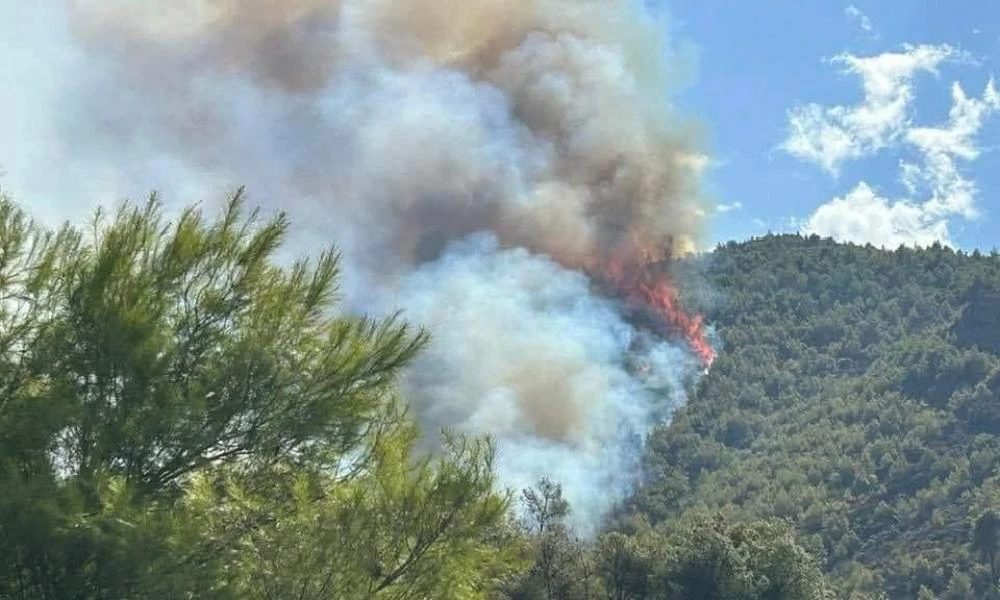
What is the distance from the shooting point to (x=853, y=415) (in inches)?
4818

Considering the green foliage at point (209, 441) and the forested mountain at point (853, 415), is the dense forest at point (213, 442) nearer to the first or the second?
the green foliage at point (209, 441)

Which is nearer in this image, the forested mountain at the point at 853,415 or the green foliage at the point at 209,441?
the green foliage at the point at 209,441

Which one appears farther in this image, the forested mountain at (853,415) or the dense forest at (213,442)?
the forested mountain at (853,415)

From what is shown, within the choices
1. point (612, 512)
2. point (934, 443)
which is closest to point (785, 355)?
point (934, 443)

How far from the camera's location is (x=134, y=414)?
9.34 metres

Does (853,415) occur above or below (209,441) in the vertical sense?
above

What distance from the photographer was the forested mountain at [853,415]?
289ft

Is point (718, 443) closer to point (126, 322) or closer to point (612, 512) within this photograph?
point (612, 512)

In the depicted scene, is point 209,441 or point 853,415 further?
point 853,415

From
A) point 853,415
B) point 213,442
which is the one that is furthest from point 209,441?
point 853,415

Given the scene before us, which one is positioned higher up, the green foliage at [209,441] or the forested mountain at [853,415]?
the forested mountain at [853,415]

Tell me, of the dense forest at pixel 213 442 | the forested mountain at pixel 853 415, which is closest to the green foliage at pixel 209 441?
the dense forest at pixel 213 442

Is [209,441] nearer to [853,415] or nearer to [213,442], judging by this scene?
[213,442]

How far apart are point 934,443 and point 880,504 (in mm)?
14888
